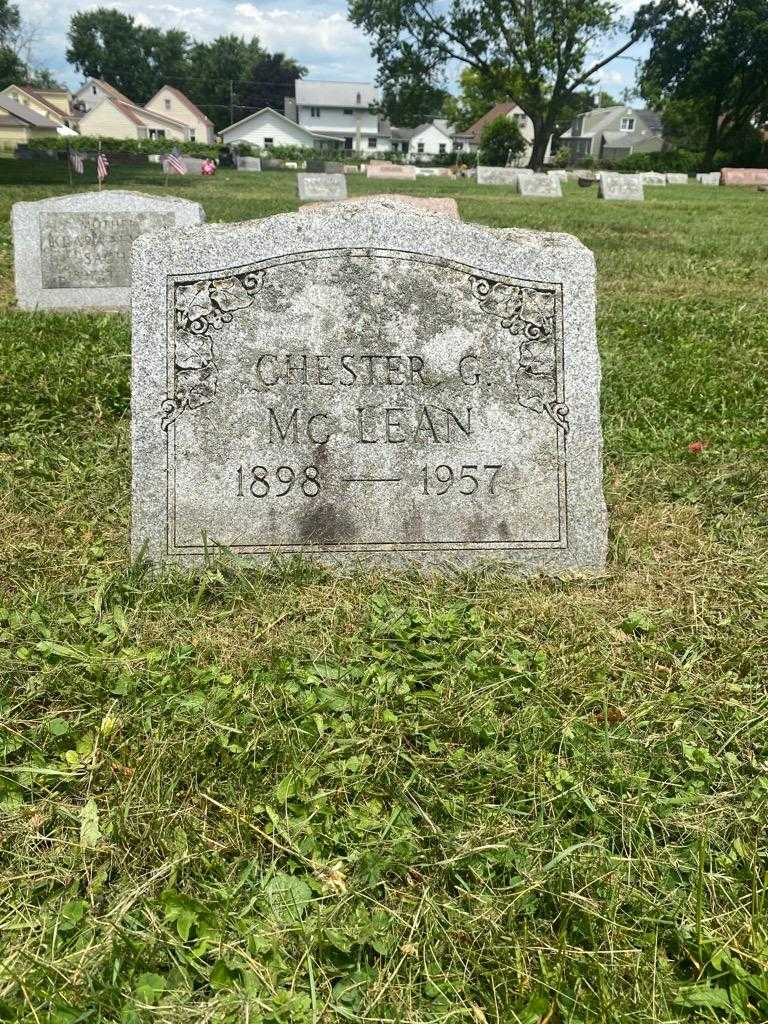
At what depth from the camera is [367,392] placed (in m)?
2.96

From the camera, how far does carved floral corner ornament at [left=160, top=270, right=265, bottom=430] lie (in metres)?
2.87

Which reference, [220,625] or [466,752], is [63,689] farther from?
[466,752]

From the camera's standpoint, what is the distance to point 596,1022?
146cm

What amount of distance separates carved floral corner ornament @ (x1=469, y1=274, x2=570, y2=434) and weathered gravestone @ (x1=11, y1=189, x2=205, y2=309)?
16.6 ft

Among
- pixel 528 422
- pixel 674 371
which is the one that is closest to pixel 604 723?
pixel 528 422

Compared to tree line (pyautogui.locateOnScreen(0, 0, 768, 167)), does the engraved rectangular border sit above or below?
below

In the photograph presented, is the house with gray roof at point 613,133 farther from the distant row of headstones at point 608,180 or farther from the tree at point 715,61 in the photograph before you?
the distant row of headstones at point 608,180

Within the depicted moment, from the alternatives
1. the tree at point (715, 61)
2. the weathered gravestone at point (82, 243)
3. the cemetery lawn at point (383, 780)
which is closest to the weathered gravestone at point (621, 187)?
the weathered gravestone at point (82, 243)

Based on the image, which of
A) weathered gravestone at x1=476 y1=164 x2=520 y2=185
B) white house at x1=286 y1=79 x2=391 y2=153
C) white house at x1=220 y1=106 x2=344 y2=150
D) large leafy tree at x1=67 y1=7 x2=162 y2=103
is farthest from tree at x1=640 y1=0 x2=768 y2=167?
large leafy tree at x1=67 y1=7 x2=162 y2=103

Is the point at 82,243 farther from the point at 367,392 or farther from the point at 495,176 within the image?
the point at 495,176

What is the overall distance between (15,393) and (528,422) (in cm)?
318

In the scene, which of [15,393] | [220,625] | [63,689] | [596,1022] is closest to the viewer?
[596,1022]

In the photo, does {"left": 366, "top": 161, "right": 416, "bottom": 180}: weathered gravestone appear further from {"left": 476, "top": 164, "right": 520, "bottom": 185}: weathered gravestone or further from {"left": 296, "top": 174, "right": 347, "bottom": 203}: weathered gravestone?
{"left": 296, "top": 174, "right": 347, "bottom": 203}: weathered gravestone

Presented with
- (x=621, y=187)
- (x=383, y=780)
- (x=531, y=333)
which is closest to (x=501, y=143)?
(x=621, y=187)
